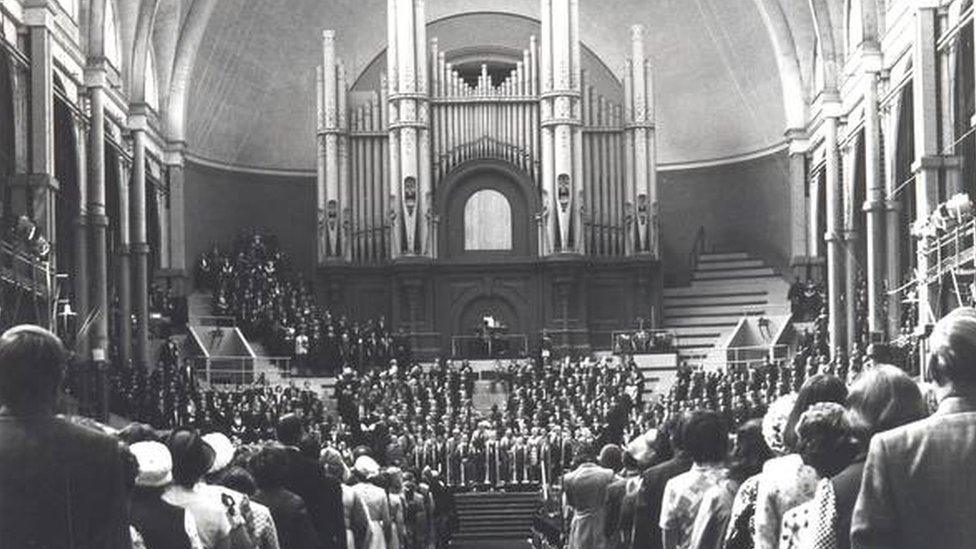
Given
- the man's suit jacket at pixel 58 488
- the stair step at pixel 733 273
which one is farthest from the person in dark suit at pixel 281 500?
the stair step at pixel 733 273

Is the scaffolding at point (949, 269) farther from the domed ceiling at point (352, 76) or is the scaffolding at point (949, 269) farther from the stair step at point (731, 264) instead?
the domed ceiling at point (352, 76)

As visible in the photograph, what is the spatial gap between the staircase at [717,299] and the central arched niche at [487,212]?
4.32 meters

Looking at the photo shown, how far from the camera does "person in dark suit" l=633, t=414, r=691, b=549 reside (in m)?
9.13

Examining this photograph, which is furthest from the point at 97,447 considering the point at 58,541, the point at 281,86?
the point at 281,86

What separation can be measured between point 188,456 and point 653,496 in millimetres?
3025

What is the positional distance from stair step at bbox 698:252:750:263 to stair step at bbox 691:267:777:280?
45cm

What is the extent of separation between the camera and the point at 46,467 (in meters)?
5.16

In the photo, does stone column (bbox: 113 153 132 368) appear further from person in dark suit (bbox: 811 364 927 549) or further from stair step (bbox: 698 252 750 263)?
person in dark suit (bbox: 811 364 927 549)

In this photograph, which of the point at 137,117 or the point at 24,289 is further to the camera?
the point at 137,117

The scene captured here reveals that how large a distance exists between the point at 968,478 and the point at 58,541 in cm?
258

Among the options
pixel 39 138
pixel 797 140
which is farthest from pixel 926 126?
pixel 39 138

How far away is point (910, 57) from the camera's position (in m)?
33.0

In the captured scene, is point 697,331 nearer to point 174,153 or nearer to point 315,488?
point 174,153

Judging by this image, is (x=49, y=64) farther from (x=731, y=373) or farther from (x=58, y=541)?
(x=58, y=541)
